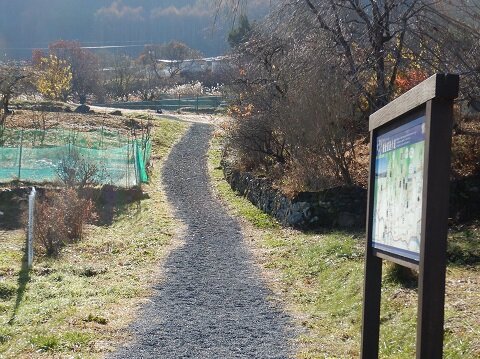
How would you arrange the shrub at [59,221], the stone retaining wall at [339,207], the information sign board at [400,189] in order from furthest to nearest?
1. the shrub at [59,221]
2. the stone retaining wall at [339,207]
3. the information sign board at [400,189]

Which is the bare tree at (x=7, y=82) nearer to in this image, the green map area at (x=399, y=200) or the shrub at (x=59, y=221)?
the shrub at (x=59, y=221)

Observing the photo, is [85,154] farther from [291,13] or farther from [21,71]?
[21,71]

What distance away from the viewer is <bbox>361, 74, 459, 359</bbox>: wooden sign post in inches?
139

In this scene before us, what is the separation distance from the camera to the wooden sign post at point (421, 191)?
353 centimetres

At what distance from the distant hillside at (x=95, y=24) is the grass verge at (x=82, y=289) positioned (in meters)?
136

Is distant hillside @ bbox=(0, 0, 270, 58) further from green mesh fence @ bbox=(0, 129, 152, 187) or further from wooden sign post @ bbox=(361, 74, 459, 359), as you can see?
wooden sign post @ bbox=(361, 74, 459, 359)

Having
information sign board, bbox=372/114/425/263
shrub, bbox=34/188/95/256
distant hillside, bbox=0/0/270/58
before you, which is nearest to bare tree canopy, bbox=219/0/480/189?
shrub, bbox=34/188/95/256

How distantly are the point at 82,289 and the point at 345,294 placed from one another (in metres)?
4.24

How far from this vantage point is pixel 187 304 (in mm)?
9930

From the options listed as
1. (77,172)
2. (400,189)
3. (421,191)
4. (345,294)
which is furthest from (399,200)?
(77,172)

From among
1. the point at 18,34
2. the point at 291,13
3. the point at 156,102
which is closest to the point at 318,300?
the point at 291,13

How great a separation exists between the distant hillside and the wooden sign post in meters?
148

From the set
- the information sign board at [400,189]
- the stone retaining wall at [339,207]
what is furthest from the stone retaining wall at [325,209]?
the information sign board at [400,189]

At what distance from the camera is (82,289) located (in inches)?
443
